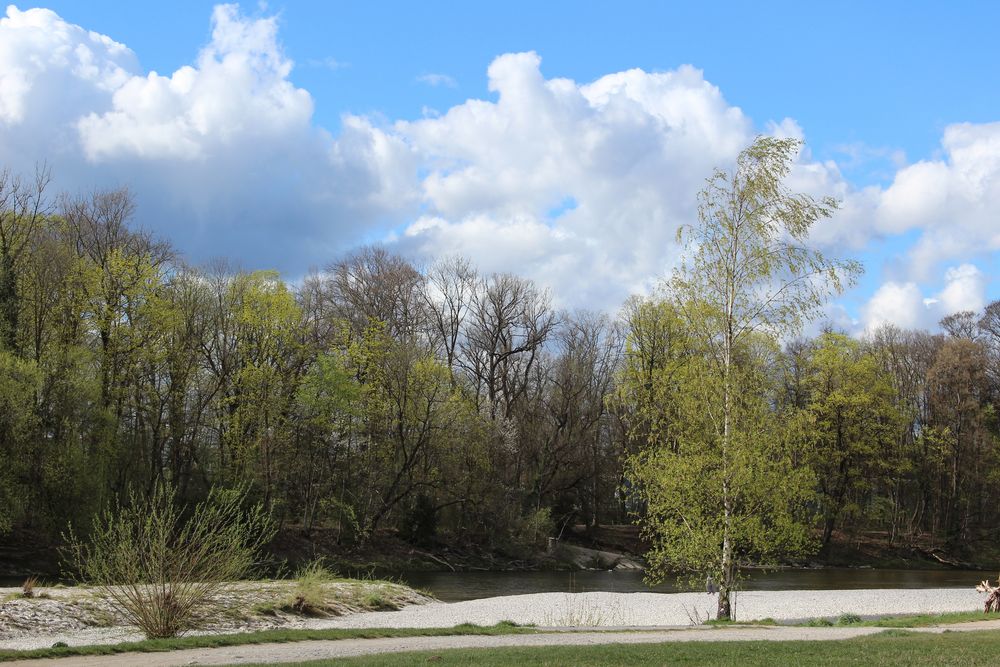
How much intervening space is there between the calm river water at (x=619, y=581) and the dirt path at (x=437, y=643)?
49.3ft

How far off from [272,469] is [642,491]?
25.2 m

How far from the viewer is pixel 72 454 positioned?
34.8m

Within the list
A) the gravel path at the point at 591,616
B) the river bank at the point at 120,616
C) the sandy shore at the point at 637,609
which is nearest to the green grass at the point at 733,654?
the gravel path at the point at 591,616

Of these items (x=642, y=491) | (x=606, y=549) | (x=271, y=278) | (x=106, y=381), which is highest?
(x=271, y=278)

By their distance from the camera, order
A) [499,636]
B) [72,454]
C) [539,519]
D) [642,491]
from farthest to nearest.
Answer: [539,519] → [72,454] → [642,491] → [499,636]

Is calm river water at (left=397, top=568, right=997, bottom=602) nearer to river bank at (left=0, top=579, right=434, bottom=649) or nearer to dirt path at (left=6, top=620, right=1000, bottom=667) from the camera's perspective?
river bank at (left=0, top=579, right=434, bottom=649)

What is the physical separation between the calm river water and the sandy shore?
464cm

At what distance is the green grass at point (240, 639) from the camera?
14570 mm

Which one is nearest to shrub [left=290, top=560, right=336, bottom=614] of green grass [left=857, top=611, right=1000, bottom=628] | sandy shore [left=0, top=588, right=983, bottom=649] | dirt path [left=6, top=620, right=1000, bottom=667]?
sandy shore [left=0, top=588, right=983, bottom=649]

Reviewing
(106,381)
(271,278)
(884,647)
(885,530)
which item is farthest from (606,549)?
(884,647)

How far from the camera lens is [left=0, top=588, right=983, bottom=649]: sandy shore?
22.6 m

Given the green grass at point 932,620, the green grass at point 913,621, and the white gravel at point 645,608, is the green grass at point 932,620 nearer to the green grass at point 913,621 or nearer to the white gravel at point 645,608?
the green grass at point 913,621

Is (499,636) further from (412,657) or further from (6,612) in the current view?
(6,612)

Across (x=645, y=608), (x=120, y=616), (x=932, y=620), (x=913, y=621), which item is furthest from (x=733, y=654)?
(x=120, y=616)
